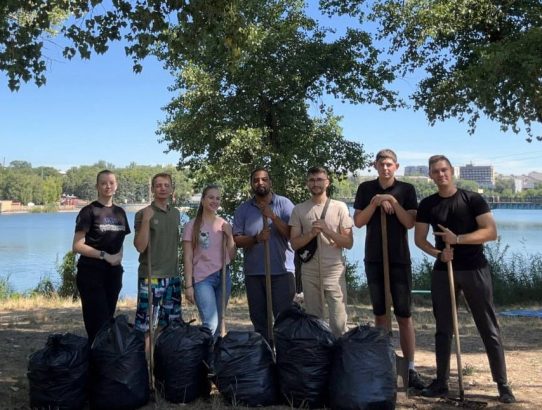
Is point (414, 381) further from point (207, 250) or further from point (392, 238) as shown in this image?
point (207, 250)

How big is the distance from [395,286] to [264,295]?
1.06 metres

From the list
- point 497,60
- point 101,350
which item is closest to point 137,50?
point 101,350

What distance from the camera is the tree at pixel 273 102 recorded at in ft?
37.8

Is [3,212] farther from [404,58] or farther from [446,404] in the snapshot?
[446,404]

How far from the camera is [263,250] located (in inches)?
179

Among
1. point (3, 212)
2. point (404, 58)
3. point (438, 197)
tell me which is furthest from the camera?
point (3, 212)

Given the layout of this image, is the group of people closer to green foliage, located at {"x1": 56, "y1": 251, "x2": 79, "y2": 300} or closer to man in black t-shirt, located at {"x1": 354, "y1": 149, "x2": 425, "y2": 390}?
man in black t-shirt, located at {"x1": 354, "y1": 149, "x2": 425, "y2": 390}

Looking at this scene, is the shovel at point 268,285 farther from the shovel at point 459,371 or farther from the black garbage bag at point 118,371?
the shovel at point 459,371

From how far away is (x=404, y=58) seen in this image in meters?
12.0

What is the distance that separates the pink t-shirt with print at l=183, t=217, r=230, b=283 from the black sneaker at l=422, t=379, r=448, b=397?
1.83 m

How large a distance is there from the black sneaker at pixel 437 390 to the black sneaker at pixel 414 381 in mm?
107

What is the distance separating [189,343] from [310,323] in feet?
2.94

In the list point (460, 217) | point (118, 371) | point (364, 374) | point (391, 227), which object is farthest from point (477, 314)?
point (118, 371)

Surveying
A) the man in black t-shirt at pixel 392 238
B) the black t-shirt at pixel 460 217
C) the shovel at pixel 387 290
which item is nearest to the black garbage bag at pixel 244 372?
the shovel at pixel 387 290
